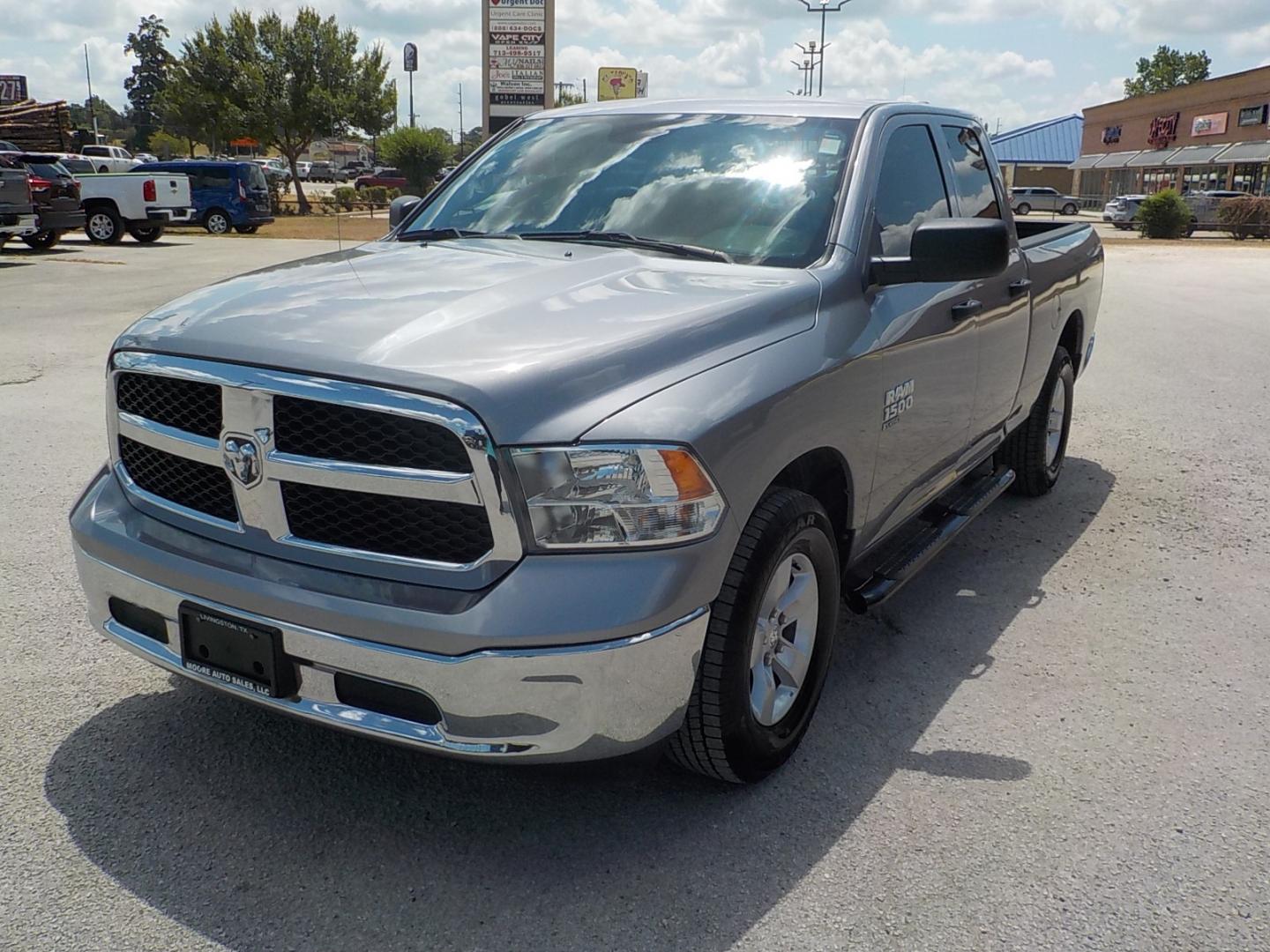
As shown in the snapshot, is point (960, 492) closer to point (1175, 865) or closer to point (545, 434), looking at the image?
point (1175, 865)

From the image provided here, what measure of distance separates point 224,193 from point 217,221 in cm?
90

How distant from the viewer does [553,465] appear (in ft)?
8.07

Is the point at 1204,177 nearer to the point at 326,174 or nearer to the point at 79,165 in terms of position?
the point at 79,165

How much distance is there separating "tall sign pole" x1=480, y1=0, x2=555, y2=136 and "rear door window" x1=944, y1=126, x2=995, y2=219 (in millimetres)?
26815

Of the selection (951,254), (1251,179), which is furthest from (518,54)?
(1251,179)

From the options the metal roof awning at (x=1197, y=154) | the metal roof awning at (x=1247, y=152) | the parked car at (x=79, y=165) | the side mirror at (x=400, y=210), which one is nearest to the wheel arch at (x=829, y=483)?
the side mirror at (x=400, y=210)

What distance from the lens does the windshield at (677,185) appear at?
3611mm

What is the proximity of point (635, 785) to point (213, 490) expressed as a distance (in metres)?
1.37

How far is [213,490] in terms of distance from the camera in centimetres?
279

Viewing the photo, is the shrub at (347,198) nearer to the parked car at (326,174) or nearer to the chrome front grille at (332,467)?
the parked car at (326,174)

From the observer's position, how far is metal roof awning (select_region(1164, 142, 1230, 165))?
57000mm

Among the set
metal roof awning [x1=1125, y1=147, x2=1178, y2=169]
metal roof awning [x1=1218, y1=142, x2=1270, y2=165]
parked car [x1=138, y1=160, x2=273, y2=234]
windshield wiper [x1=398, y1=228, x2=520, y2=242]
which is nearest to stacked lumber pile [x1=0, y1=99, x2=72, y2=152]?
parked car [x1=138, y1=160, x2=273, y2=234]

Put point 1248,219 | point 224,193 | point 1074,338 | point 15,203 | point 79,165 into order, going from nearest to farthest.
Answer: point 1074,338, point 15,203, point 224,193, point 79,165, point 1248,219

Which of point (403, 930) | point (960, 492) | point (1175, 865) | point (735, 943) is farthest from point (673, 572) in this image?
point (960, 492)
